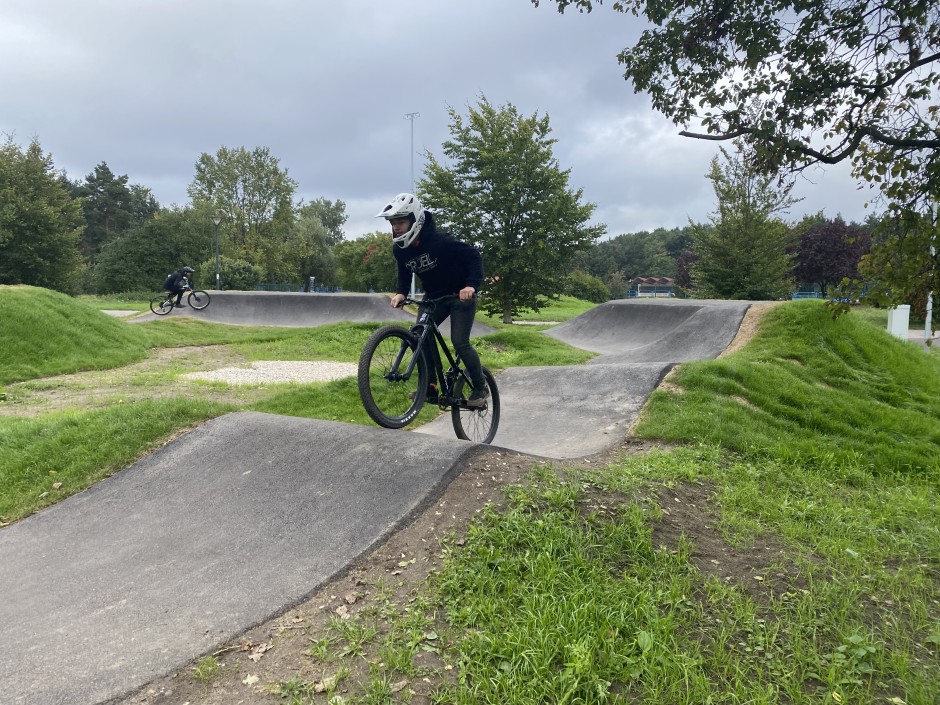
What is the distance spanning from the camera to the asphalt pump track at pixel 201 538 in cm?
280

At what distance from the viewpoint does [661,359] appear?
40.0 feet

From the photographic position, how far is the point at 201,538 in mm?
3986

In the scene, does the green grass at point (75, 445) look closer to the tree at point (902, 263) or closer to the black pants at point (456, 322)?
the black pants at point (456, 322)

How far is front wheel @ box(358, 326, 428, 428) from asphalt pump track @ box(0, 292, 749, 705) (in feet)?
0.65

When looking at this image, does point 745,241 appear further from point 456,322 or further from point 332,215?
point 332,215

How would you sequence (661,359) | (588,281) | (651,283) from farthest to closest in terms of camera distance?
(651,283), (588,281), (661,359)

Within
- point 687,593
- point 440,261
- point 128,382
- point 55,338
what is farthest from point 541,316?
point 687,593

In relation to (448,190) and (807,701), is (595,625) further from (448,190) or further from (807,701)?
(448,190)

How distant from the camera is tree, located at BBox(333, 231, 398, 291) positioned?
193ft

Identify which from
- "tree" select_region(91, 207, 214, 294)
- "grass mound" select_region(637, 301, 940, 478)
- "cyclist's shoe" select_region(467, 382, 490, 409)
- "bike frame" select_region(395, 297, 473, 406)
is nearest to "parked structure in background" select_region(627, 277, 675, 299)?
"tree" select_region(91, 207, 214, 294)

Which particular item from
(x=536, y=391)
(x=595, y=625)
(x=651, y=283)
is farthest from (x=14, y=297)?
(x=651, y=283)

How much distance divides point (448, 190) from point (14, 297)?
16.3 m

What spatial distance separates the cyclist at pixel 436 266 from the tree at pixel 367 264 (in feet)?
172

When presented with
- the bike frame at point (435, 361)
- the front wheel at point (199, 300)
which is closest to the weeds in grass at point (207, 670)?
the bike frame at point (435, 361)
